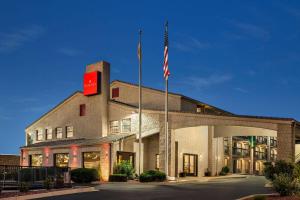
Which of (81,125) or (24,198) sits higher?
(81,125)

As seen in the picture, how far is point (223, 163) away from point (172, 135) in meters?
16.6

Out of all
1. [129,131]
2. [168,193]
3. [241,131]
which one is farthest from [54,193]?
[241,131]

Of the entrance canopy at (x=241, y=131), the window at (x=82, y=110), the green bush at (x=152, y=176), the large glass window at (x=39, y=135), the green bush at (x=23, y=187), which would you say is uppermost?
the window at (x=82, y=110)

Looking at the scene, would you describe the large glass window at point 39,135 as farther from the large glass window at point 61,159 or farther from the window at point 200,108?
the window at point 200,108

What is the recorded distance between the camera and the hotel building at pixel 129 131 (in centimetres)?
4091

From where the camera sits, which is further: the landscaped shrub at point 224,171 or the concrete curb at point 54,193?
the landscaped shrub at point 224,171

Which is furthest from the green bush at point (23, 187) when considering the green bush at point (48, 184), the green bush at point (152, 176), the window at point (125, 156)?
the window at point (125, 156)

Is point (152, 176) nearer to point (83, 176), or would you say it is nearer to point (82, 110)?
point (83, 176)

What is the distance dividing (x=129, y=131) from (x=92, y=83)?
282 inches

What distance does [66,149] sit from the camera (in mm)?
47312

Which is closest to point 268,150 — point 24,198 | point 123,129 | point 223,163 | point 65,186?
point 223,163

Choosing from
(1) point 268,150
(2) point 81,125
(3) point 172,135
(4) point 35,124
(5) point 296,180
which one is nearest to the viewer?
(5) point 296,180

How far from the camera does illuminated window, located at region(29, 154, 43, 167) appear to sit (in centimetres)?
5178

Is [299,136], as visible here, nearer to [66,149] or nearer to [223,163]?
[223,163]
